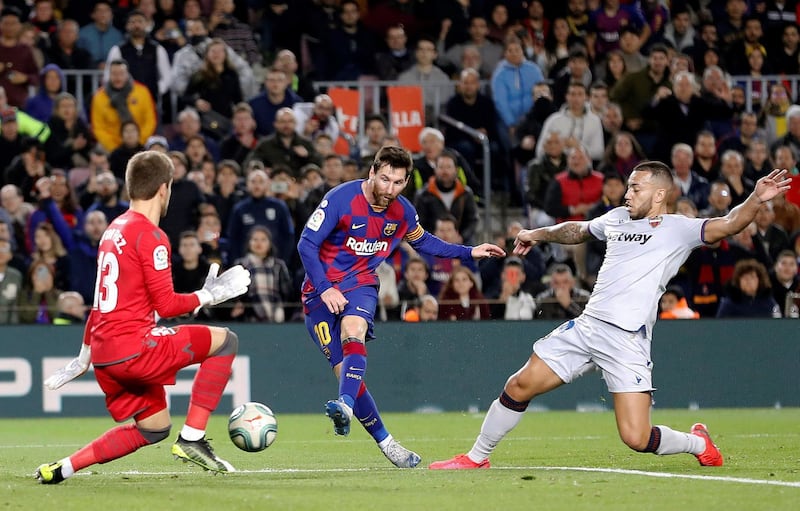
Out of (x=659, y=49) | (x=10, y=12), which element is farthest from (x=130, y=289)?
(x=659, y=49)

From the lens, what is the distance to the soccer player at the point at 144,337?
7840 millimetres

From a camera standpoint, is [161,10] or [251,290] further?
[161,10]

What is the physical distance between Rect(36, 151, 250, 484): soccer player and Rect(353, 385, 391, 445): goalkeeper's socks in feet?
5.34

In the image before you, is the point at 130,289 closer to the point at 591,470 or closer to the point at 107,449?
the point at 107,449

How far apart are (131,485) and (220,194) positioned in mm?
9591

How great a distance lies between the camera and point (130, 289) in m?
7.88

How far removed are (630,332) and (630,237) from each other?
2.10 ft

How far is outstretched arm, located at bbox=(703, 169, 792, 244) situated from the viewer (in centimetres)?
845

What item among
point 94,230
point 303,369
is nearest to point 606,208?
point 303,369

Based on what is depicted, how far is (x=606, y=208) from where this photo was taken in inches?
693

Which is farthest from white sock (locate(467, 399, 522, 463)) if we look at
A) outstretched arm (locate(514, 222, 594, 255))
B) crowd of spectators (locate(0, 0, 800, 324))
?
crowd of spectators (locate(0, 0, 800, 324))

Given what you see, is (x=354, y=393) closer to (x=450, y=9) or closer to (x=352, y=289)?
(x=352, y=289)

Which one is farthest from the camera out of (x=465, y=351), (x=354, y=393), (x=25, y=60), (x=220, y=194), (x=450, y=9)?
(x=450, y=9)

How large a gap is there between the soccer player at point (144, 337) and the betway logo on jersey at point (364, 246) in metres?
1.82
